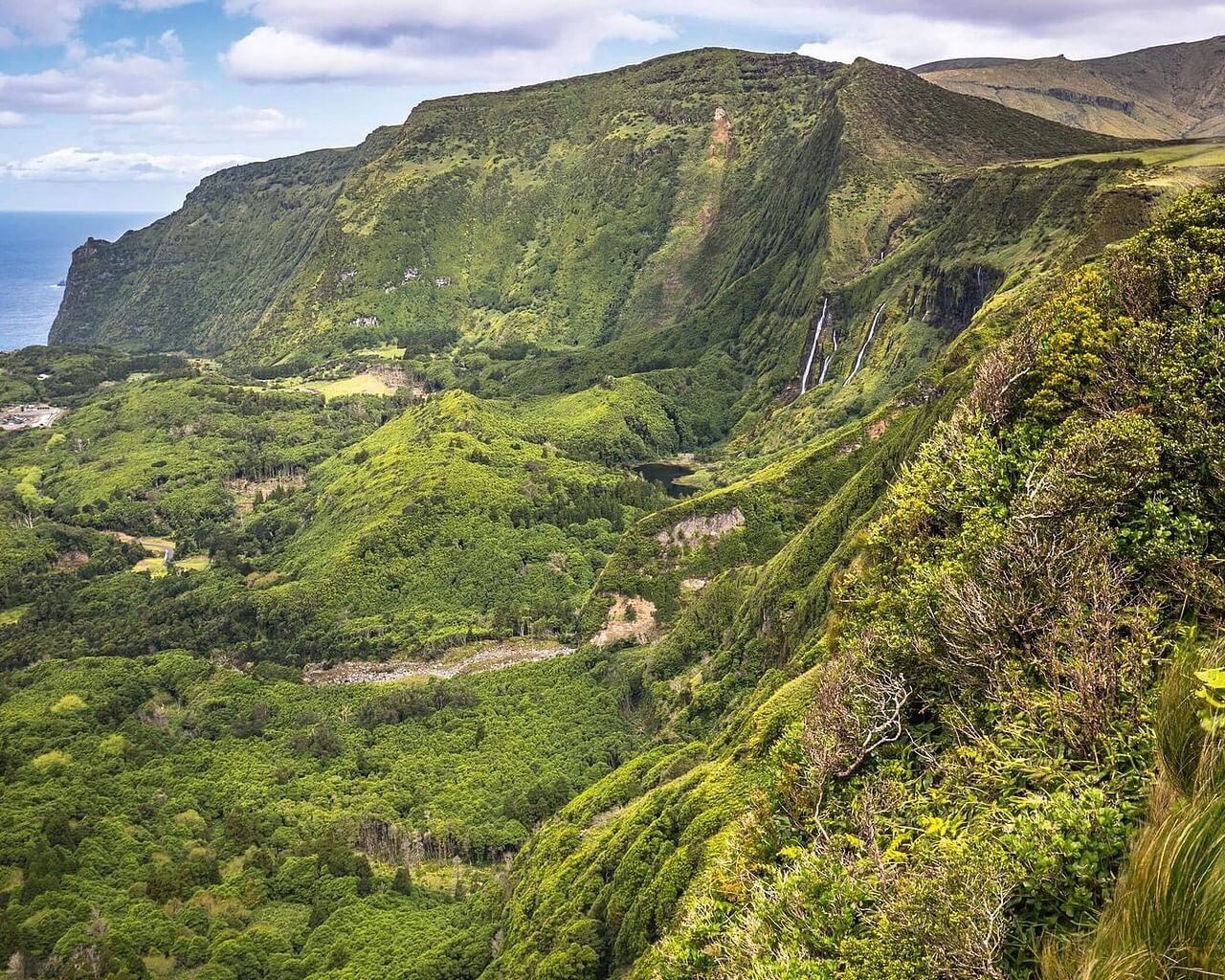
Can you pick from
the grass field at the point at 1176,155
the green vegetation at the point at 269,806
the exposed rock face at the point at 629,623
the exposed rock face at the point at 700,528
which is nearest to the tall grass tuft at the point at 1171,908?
the green vegetation at the point at 269,806

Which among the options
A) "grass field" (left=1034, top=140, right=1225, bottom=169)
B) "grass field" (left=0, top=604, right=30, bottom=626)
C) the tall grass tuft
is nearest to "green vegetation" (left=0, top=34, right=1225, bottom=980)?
the tall grass tuft

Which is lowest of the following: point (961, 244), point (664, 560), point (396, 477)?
point (664, 560)

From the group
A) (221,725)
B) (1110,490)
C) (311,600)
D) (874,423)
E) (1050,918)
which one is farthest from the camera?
(311,600)

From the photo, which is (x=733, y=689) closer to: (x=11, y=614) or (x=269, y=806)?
(x=269, y=806)

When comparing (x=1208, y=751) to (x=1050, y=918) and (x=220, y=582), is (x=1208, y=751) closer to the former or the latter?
(x=1050, y=918)

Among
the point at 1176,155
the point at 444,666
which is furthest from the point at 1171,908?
the point at 1176,155

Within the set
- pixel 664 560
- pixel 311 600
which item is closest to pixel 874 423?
pixel 664 560

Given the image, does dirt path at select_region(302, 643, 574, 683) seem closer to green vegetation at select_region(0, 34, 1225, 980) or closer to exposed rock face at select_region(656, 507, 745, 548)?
green vegetation at select_region(0, 34, 1225, 980)
